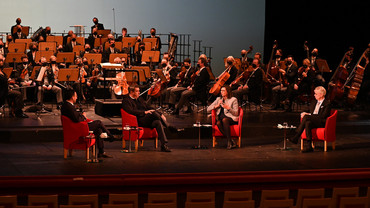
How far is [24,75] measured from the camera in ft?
34.6

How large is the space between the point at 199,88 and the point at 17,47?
437 cm

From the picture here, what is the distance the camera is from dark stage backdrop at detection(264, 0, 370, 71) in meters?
13.6

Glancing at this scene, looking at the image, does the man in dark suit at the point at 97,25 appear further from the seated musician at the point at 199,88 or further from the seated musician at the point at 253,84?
the seated musician at the point at 253,84

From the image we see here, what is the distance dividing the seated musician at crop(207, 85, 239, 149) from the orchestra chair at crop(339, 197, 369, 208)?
4.09m

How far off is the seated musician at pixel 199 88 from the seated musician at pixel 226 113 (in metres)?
2.06

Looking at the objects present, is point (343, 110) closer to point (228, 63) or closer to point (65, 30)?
point (228, 63)

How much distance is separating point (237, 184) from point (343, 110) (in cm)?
648

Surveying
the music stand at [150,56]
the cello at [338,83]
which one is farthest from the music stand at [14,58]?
the cello at [338,83]

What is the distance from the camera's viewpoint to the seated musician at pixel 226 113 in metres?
7.77

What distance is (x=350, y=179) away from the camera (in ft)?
18.0

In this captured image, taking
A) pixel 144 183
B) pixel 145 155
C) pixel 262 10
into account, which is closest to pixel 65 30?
pixel 262 10

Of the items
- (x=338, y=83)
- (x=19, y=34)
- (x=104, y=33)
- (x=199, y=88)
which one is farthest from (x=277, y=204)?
(x=104, y=33)

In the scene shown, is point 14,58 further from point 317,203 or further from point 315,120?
point 317,203

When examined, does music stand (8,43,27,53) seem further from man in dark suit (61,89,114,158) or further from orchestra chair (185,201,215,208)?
orchestra chair (185,201,215,208)
